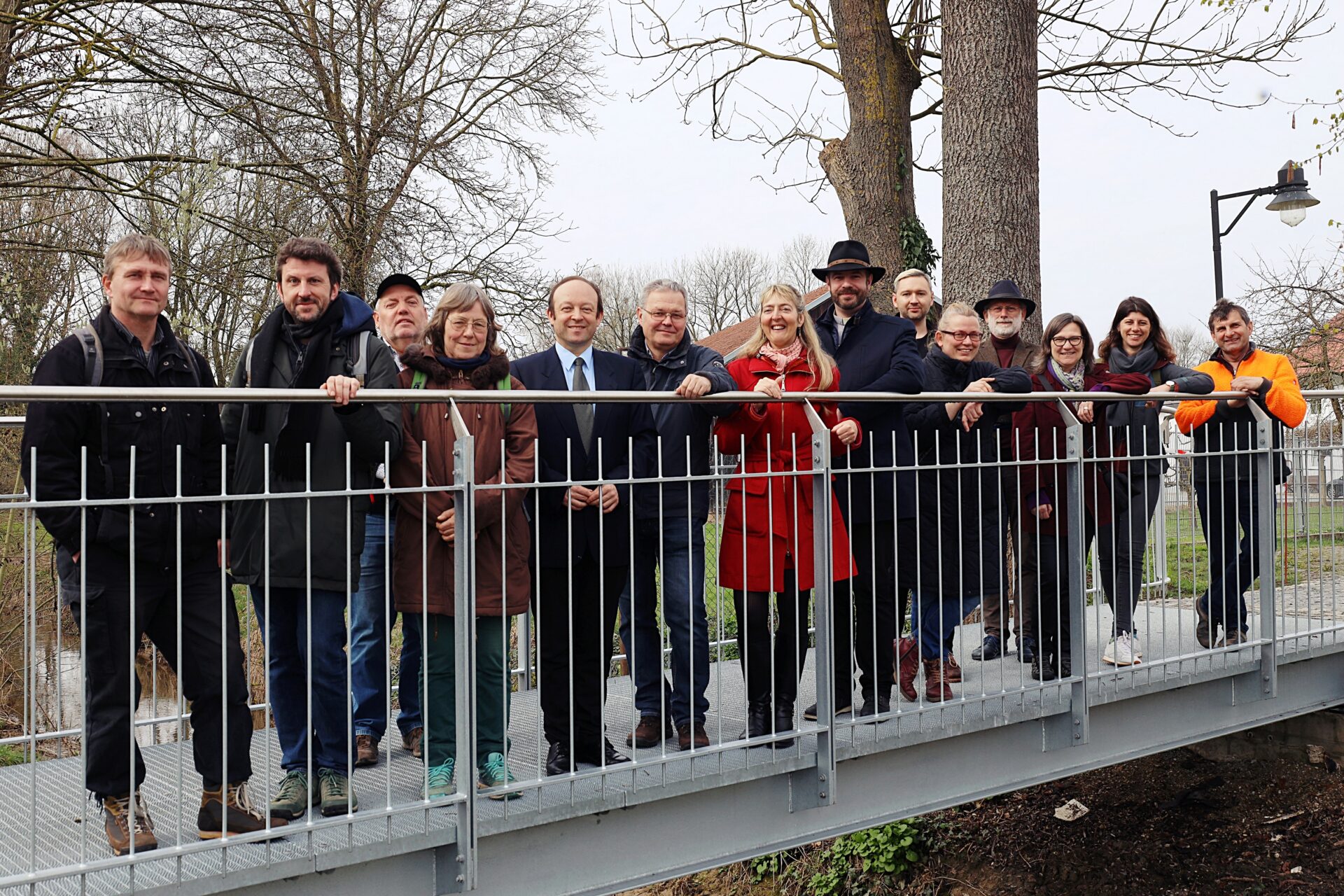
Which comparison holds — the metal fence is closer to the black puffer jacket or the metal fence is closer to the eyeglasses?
the black puffer jacket

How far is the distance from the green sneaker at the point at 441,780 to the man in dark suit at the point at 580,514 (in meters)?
0.33

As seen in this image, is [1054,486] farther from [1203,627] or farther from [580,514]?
[580,514]

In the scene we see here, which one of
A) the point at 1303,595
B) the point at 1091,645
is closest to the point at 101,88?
the point at 1091,645

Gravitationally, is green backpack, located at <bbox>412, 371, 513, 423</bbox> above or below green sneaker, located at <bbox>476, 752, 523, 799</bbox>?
above

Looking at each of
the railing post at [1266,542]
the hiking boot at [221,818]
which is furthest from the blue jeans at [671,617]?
the railing post at [1266,542]

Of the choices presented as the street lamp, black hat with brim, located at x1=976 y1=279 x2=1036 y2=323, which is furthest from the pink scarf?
the street lamp

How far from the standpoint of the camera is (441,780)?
3721 mm

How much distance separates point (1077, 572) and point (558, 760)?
2.47m

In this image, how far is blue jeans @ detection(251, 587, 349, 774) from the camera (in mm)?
3656

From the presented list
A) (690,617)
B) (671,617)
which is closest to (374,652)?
(671,617)

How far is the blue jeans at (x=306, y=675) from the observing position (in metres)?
3.66

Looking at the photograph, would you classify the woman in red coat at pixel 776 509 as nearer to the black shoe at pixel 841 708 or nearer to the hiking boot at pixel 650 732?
the black shoe at pixel 841 708

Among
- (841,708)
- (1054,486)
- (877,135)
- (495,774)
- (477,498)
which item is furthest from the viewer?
(877,135)

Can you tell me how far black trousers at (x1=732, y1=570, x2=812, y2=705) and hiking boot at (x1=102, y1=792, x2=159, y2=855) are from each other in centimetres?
201
